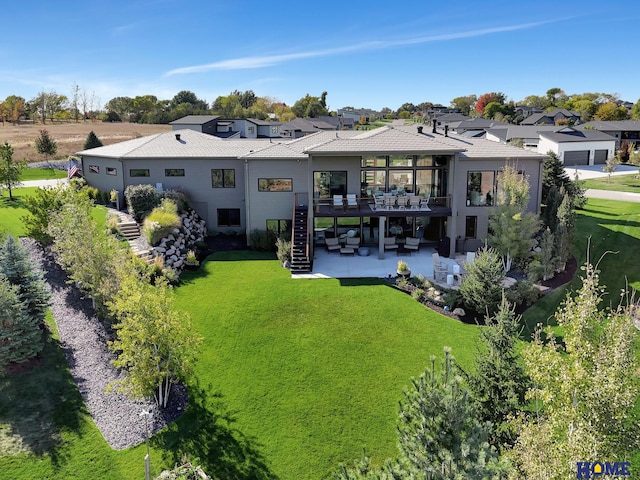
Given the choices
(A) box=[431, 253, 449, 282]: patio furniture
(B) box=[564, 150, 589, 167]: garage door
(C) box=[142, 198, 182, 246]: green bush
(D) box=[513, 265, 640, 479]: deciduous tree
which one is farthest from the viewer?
(B) box=[564, 150, 589, 167]: garage door

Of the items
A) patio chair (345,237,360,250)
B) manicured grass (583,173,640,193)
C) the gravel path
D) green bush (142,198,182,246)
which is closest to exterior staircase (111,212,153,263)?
green bush (142,198,182,246)

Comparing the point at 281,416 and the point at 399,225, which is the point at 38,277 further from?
the point at 399,225

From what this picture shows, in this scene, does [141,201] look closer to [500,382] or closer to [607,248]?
[500,382]

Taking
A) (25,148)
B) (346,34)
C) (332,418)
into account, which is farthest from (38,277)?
(25,148)

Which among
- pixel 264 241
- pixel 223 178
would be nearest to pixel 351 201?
pixel 264 241

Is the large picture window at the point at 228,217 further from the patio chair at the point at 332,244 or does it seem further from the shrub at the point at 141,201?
the patio chair at the point at 332,244

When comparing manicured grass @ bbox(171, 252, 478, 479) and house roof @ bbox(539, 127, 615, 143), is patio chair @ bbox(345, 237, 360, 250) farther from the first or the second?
house roof @ bbox(539, 127, 615, 143)
